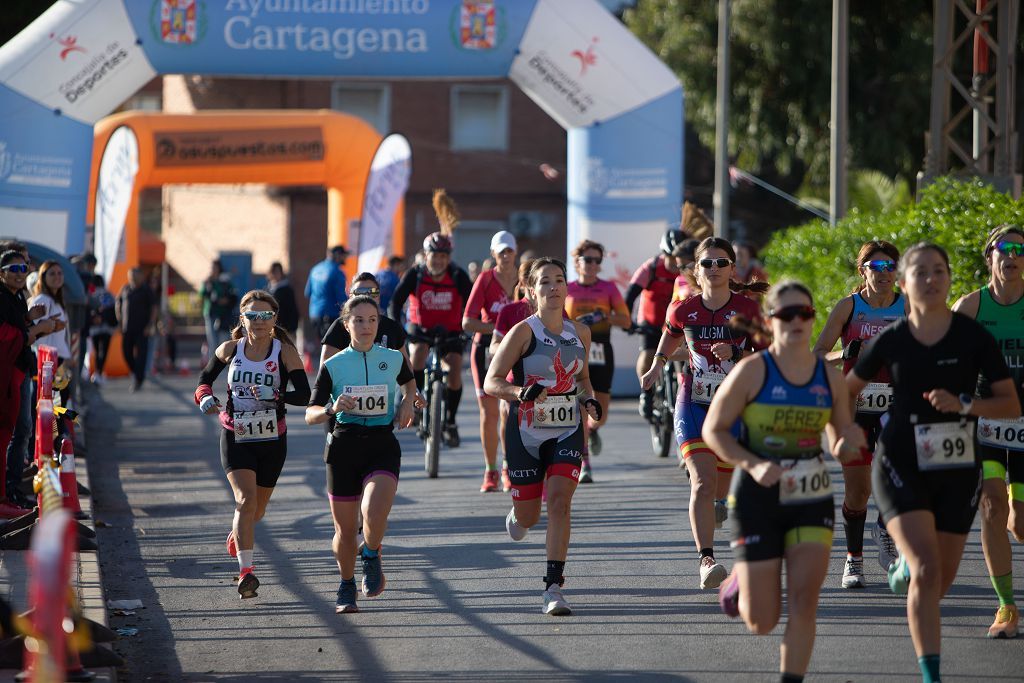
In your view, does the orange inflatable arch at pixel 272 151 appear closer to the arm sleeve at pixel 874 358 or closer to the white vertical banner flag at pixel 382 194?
the white vertical banner flag at pixel 382 194

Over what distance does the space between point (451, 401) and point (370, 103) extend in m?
25.9

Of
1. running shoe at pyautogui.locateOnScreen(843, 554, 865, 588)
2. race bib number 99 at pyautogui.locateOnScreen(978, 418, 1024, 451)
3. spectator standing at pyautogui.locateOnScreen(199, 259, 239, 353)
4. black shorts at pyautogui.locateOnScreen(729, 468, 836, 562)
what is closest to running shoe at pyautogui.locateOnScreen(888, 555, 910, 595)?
race bib number 99 at pyautogui.locateOnScreen(978, 418, 1024, 451)

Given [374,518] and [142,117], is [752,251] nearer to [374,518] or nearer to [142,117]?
[374,518]

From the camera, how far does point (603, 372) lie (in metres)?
12.1

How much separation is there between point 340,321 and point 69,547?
480 cm

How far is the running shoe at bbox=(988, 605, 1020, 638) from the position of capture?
6680mm

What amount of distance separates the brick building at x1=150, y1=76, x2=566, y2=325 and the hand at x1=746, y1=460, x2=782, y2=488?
32701 mm

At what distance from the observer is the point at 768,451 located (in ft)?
18.0

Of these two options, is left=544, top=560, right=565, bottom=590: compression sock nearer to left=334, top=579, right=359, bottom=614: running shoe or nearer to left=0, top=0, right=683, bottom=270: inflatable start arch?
left=334, top=579, right=359, bottom=614: running shoe

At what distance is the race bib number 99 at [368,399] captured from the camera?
748 cm

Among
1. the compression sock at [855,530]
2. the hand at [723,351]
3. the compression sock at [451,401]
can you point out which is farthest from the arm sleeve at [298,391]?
the compression sock at [451,401]

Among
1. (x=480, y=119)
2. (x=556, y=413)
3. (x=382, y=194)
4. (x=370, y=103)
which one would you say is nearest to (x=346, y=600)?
(x=556, y=413)

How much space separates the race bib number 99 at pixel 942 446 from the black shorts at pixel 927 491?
3 cm

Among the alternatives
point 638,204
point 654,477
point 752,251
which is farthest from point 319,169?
point 654,477
